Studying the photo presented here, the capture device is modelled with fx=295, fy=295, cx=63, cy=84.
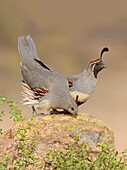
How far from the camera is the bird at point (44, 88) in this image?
5.20 meters

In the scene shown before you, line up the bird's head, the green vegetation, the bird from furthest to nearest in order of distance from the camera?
the bird's head < the bird < the green vegetation

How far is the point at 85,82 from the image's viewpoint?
5.75 m

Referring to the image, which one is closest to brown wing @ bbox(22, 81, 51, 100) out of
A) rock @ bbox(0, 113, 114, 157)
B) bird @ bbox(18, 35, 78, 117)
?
bird @ bbox(18, 35, 78, 117)

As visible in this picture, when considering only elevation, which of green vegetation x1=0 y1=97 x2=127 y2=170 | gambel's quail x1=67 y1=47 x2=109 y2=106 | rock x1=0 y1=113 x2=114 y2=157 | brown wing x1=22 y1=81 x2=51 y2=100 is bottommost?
green vegetation x1=0 y1=97 x2=127 y2=170

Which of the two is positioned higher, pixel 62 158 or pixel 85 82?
pixel 85 82

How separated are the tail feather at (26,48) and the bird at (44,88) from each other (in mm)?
51

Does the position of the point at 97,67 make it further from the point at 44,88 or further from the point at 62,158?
the point at 62,158

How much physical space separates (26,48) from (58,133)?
193cm

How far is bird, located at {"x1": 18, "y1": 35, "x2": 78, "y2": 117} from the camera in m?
5.20

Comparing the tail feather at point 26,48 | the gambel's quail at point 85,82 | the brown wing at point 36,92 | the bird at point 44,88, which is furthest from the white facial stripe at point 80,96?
the tail feather at point 26,48

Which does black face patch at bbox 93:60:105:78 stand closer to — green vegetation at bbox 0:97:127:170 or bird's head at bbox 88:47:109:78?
bird's head at bbox 88:47:109:78

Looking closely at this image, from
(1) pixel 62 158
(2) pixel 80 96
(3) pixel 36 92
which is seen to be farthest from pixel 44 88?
(1) pixel 62 158

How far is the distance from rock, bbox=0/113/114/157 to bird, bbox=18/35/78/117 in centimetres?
25

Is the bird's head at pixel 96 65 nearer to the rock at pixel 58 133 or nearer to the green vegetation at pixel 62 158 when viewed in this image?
the rock at pixel 58 133
